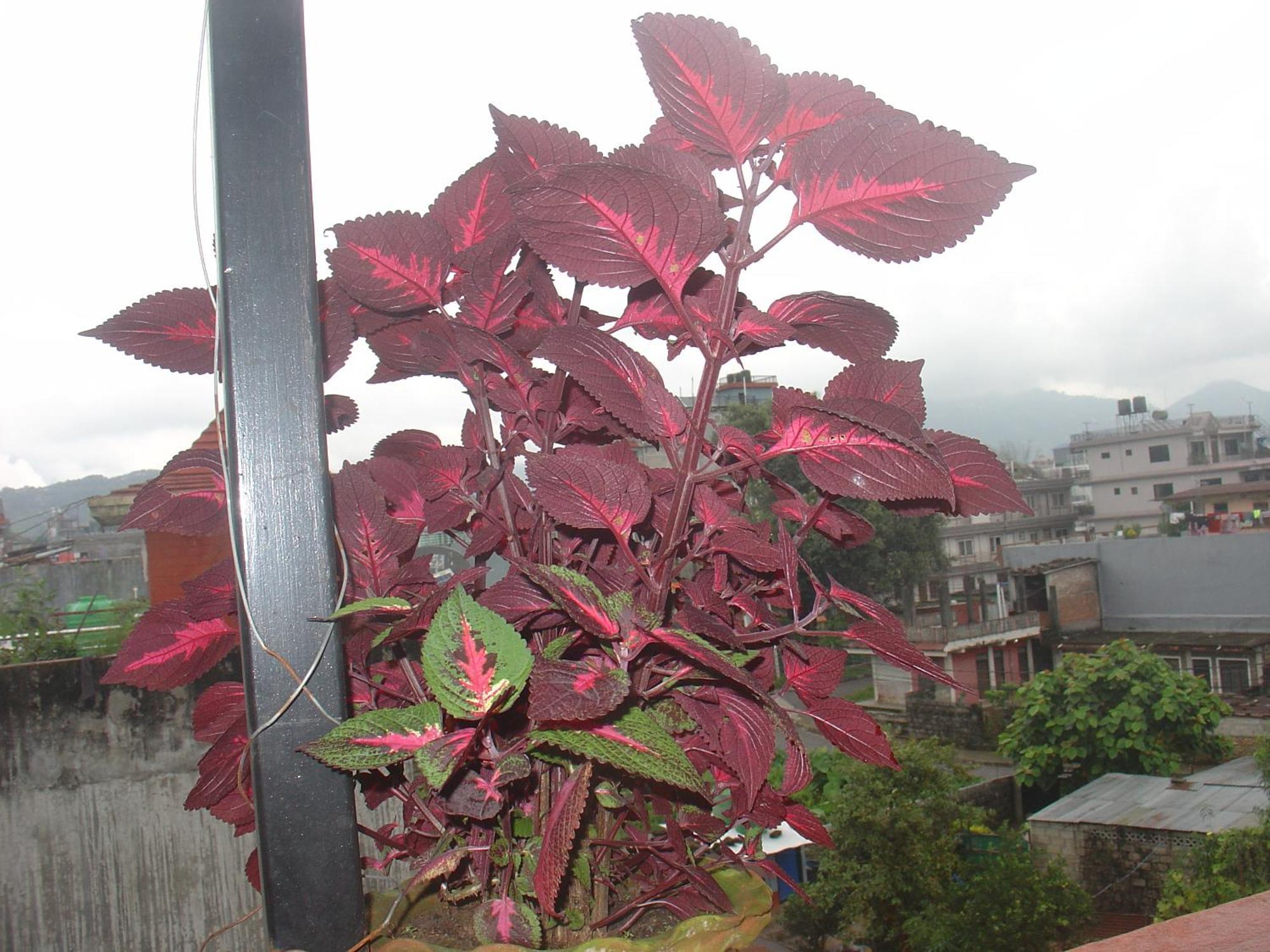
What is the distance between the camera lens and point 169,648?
416 millimetres

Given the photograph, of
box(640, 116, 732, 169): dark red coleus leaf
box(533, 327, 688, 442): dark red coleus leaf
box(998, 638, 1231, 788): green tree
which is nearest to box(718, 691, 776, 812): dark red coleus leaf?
box(533, 327, 688, 442): dark red coleus leaf

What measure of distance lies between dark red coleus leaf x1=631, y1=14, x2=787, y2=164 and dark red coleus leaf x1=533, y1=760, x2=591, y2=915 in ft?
0.80

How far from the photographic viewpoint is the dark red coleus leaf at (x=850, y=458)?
30 cm

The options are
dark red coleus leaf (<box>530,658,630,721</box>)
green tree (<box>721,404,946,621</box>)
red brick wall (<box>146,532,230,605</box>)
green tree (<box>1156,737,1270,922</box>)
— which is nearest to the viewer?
dark red coleus leaf (<box>530,658,630,721</box>)

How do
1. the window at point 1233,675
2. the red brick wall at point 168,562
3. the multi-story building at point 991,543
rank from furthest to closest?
the multi-story building at point 991,543, the window at point 1233,675, the red brick wall at point 168,562

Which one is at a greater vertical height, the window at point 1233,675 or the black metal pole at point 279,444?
the black metal pole at point 279,444

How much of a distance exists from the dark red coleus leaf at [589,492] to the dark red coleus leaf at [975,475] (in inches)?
5.1

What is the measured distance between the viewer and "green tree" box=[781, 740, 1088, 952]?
3744 mm

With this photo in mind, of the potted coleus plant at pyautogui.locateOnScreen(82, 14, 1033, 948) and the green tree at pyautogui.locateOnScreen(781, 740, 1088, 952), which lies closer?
the potted coleus plant at pyautogui.locateOnScreen(82, 14, 1033, 948)

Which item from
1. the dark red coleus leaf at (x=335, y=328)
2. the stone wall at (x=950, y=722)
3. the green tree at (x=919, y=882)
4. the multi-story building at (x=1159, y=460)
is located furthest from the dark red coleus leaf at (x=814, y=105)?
the multi-story building at (x=1159, y=460)

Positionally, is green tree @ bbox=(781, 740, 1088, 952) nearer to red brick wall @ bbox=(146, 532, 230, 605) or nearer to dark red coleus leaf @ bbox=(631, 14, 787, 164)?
red brick wall @ bbox=(146, 532, 230, 605)

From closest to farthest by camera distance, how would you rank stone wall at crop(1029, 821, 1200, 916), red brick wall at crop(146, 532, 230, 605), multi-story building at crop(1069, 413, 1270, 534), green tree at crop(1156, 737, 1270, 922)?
red brick wall at crop(146, 532, 230, 605) → green tree at crop(1156, 737, 1270, 922) → stone wall at crop(1029, 821, 1200, 916) → multi-story building at crop(1069, 413, 1270, 534)

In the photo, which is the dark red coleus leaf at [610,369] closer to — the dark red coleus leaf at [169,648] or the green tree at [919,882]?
the dark red coleus leaf at [169,648]

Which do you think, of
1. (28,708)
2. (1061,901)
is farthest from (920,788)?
(28,708)
